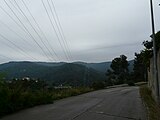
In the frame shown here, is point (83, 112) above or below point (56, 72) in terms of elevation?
below

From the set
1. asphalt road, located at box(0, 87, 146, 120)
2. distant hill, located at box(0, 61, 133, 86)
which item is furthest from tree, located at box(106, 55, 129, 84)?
asphalt road, located at box(0, 87, 146, 120)

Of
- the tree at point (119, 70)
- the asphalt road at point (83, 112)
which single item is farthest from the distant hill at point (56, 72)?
the asphalt road at point (83, 112)

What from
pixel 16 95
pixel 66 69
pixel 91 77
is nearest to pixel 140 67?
pixel 91 77

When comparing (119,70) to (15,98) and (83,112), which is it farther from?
(83,112)

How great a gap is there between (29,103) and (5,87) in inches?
126

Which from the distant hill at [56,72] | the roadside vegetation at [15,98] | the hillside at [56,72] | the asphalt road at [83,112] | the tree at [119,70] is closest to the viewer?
the asphalt road at [83,112]

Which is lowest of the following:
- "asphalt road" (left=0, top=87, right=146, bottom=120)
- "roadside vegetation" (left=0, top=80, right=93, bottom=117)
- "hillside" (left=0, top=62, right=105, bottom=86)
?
"asphalt road" (left=0, top=87, right=146, bottom=120)

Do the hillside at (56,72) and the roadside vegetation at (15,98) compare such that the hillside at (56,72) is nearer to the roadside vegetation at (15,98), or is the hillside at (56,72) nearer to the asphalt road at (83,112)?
the roadside vegetation at (15,98)

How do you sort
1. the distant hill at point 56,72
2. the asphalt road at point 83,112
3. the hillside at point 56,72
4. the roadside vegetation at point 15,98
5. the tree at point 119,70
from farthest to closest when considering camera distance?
the tree at point 119,70
the hillside at point 56,72
the distant hill at point 56,72
the roadside vegetation at point 15,98
the asphalt road at point 83,112

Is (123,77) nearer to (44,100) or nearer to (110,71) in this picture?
(110,71)

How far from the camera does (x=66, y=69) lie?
8581cm

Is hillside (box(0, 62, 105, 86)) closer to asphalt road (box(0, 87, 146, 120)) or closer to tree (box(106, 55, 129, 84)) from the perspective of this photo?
tree (box(106, 55, 129, 84))

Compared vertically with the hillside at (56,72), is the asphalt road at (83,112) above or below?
below

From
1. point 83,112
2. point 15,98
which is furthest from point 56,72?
point 83,112
